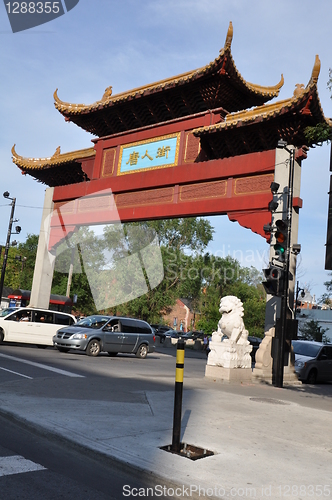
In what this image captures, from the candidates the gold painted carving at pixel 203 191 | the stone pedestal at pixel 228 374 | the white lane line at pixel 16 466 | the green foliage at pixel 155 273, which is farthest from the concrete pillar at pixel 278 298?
the green foliage at pixel 155 273

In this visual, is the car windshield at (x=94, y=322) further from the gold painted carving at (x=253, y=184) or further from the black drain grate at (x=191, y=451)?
the black drain grate at (x=191, y=451)

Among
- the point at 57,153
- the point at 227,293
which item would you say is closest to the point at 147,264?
the point at 227,293

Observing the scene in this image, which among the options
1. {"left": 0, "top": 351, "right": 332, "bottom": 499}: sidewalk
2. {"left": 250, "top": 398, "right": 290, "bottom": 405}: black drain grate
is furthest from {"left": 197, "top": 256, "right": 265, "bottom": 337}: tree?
{"left": 0, "top": 351, "right": 332, "bottom": 499}: sidewalk

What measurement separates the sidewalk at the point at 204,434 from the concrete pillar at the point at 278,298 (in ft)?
15.7

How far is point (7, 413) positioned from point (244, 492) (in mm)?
3687

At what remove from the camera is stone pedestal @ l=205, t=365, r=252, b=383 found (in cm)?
1288

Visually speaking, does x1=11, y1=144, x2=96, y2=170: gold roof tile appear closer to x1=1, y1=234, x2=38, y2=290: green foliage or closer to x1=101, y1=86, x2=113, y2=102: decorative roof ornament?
x1=101, y1=86, x2=113, y2=102: decorative roof ornament

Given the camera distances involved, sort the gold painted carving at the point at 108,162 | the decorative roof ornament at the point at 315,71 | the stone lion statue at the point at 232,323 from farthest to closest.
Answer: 1. the gold painted carving at the point at 108,162
2. the decorative roof ornament at the point at 315,71
3. the stone lion statue at the point at 232,323

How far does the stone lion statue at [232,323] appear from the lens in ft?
43.1

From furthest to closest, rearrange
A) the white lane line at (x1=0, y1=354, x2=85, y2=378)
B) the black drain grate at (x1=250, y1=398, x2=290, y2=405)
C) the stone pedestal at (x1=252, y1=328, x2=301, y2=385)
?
1. the stone pedestal at (x1=252, y1=328, x2=301, y2=385)
2. the white lane line at (x1=0, y1=354, x2=85, y2=378)
3. the black drain grate at (x1=250, y1=398, x2=290, y2=405)

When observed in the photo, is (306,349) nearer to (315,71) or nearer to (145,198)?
(145,198)

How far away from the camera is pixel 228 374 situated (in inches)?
506

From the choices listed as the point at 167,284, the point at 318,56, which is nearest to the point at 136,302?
the point at 167,284

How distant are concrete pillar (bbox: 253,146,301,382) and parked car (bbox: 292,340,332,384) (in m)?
1.83
